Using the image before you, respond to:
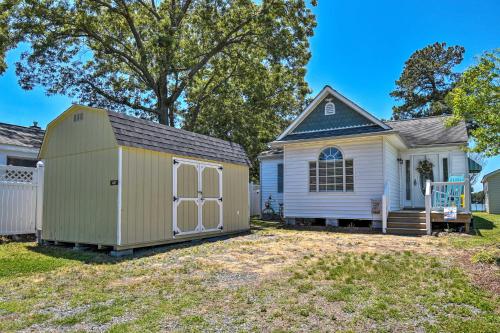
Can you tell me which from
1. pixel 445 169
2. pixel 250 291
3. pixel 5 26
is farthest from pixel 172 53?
pixel 250 291

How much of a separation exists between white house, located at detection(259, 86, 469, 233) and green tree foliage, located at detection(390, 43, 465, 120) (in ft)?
61.4

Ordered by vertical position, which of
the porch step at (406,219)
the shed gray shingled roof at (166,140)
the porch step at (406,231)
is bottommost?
the porch step at (406,231)

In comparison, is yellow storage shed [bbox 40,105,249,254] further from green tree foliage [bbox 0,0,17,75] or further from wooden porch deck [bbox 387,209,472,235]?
green tree foliage [bbox 0,0,17,75]

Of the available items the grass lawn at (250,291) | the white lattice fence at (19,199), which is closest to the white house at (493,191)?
the grass lawn at (250,291)

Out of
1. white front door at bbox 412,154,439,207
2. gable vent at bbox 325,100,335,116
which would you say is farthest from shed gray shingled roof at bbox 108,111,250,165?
white front door at bbox 412,154,439,207

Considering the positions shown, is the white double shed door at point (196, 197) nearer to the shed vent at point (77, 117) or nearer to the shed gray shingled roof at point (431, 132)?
the shed vent at point (77, 117)

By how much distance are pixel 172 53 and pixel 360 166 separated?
10423 millimetres

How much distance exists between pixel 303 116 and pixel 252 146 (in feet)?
37.1

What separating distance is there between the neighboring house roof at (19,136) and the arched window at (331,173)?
10180 mm

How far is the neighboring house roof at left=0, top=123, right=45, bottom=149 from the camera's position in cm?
1227

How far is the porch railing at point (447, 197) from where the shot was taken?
36.9ft

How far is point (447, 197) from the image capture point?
38.8 feet

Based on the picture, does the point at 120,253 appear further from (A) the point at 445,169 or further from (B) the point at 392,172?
(A) the point at 445,169

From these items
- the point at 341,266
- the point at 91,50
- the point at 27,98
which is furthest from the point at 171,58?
the point at 341,266
